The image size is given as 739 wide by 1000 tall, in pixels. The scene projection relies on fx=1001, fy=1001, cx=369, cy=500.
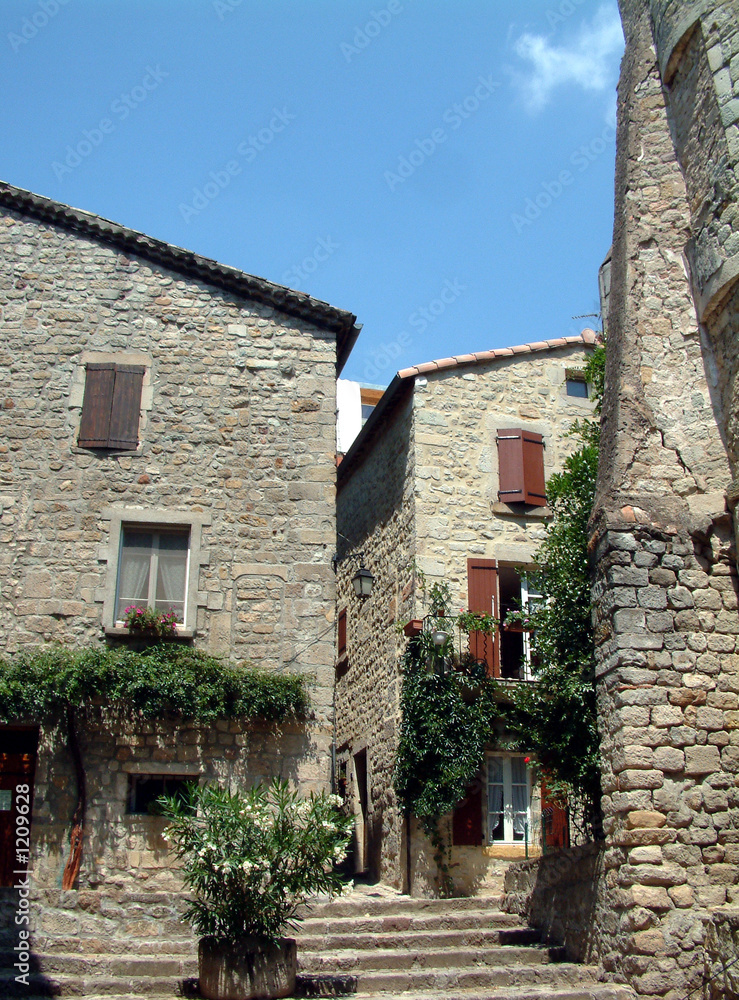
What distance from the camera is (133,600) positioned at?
10406 millimetres

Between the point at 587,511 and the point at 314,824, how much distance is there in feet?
12.9

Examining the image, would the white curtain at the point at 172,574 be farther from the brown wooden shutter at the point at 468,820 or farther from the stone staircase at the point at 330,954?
the brown wooden shutter at the point at 468,820

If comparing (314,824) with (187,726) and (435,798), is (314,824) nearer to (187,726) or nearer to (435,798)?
(187,726)

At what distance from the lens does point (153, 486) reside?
10789 mm

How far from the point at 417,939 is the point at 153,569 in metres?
4.57

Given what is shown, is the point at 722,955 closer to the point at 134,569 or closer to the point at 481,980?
the point at 481,980

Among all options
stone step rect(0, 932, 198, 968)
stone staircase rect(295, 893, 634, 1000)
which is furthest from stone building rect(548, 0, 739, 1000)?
stone step rect(0, 932, 198, 968)

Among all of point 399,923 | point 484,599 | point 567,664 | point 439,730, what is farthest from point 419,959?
point 484,599

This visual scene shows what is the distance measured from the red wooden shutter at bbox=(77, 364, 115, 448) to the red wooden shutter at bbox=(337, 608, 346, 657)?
5717 mm

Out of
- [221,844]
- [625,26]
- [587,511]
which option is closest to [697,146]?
[625,26]

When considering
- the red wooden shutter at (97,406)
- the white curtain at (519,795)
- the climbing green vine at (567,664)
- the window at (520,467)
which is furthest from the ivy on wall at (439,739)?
the red wooden shutter at (97,406)

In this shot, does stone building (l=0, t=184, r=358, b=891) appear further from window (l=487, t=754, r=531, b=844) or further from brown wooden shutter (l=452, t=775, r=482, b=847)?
window (l=487, t=754, r=531, b=844)

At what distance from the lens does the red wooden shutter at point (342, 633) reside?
50.1ft

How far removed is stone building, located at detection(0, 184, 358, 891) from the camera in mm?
9852
